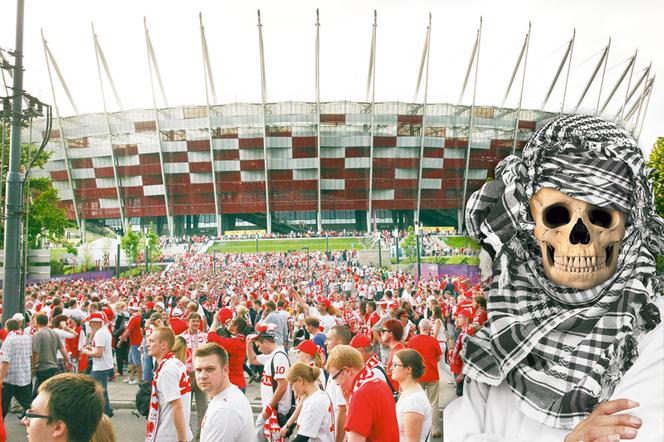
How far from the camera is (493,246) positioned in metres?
1.80

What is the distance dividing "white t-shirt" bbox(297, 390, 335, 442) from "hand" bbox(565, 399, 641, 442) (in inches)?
125

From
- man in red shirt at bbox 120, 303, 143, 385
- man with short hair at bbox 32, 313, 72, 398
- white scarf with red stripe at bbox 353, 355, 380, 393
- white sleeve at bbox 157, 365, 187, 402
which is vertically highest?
white scarf with red stripe at bbox 353, 355, 380, 393

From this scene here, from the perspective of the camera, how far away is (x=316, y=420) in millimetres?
4254

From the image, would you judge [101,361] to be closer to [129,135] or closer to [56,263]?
[56,263]

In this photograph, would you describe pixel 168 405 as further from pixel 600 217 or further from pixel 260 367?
pixel 260 367

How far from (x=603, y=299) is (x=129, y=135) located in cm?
5566

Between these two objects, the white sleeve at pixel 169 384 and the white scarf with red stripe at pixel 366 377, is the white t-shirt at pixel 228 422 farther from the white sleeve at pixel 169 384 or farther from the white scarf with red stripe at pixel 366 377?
the white sleeve at pixel 169 384

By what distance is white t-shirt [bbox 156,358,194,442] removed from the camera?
454 centimetres

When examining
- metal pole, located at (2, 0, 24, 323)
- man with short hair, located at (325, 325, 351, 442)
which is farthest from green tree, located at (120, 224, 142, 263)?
man with short hair, located at (325, 325, 351, 442)

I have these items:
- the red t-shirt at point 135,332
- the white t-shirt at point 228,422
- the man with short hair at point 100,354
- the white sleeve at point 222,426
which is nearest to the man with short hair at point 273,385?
the white t-shirt at point 228,422

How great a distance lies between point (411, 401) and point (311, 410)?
0.76m

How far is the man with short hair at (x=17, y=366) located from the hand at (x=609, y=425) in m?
7.69

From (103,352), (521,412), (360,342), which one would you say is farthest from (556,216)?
(103,352)

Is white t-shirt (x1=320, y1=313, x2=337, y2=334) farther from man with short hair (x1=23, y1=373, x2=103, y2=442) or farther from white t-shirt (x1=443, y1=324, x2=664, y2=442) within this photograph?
white t-shirt (x1=443, y1=324, x2=664, y2=442)
